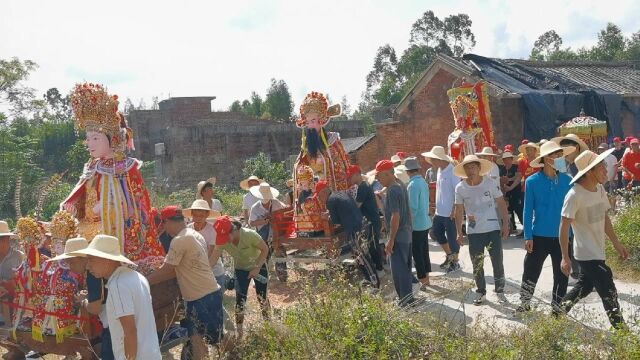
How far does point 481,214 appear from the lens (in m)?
6.06

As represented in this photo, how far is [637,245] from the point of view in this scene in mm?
6973

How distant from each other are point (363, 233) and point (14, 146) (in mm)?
15844

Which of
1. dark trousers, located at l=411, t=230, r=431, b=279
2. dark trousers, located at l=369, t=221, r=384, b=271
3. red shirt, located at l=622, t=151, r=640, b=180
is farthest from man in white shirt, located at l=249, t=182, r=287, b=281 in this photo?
red shirt, located at l=622, t=151, r=640, b=180

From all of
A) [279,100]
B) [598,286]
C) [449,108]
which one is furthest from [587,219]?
[279,100]

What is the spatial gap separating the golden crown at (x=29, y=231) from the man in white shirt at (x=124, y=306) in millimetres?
1652

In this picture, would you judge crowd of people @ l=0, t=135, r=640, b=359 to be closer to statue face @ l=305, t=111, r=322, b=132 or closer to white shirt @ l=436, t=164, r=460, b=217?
white shirt @ l=436, t=164, r=460, b=217

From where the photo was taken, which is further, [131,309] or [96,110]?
[96,110]

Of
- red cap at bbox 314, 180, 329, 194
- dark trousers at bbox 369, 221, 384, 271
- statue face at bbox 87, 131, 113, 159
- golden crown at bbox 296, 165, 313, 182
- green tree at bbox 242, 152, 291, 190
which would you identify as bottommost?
dark trousers at bbox 369, 221, 384, 271

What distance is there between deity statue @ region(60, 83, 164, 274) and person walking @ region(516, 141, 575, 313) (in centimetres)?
344

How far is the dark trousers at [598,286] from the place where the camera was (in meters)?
4.66

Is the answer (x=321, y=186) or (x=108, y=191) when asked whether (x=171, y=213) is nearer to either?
(x=108, y=191)

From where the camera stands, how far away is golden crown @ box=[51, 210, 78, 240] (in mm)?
5059

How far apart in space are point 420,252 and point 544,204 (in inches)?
74.4

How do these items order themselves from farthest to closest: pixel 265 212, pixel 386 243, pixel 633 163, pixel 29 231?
1. pixel 633 163
2. pixel 265 212
3. pixel 386 243
4. pixel 29 231
